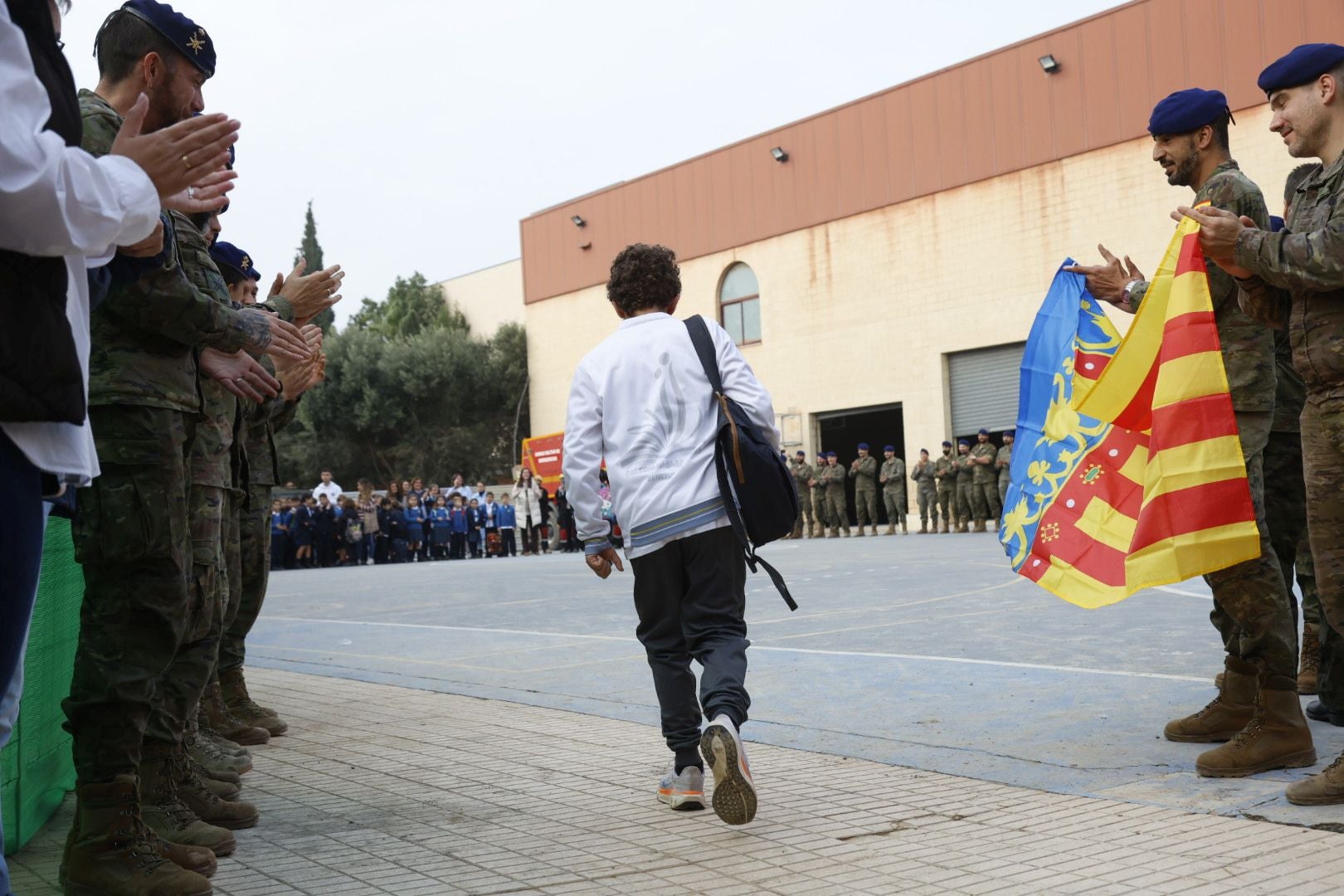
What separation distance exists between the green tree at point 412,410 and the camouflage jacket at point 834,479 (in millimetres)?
19087

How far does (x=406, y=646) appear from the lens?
986 cm

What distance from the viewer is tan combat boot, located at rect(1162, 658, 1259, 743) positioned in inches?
187

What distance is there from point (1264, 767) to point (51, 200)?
3.99 metres

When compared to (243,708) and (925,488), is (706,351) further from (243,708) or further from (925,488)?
(925,488)

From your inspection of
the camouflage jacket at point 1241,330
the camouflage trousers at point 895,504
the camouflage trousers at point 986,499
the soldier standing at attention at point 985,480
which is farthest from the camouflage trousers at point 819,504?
the camouflage jacket at point 1241,330

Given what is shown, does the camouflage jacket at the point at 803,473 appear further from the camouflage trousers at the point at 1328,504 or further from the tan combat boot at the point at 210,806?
the tan combat boot at the point at 210,806

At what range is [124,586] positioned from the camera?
3.38 meters

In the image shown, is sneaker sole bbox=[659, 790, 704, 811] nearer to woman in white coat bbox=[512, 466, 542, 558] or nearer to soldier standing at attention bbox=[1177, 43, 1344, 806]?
soldier standing at attention bbox=[1177, 43, 1344, 806]

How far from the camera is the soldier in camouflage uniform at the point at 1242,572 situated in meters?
4.32

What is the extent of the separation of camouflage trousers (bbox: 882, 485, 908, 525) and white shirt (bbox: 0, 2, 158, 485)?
29553mm

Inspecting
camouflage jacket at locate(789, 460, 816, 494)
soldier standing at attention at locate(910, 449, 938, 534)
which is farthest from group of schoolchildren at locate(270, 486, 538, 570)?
soldier standing at attention at locate(910, 449, 938, 534)

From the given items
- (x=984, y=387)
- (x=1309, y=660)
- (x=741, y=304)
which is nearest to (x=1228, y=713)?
(x=1309, y=660)

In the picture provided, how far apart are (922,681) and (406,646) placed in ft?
15.5

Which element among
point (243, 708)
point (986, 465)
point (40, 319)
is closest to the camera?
point (40, 319)
